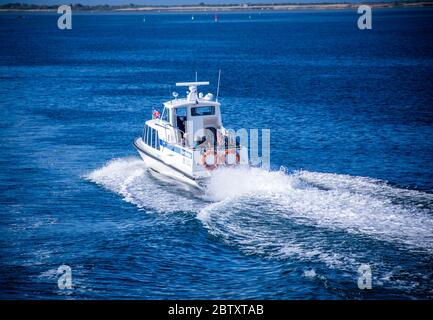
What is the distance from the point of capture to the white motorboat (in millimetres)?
28281

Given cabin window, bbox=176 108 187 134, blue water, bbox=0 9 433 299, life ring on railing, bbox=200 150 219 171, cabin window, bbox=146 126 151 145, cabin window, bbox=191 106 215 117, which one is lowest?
blue water, bbox=0 9 433 299

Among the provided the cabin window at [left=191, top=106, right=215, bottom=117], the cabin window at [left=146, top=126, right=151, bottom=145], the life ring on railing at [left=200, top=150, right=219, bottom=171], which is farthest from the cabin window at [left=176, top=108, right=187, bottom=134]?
the life ring on railing at [left=200, top=150, right=219, bottom=171]

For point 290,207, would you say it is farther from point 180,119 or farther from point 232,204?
point 180,119

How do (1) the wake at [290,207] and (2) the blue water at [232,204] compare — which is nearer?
(2) the blue water at [232,204]

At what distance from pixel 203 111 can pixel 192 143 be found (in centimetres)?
207

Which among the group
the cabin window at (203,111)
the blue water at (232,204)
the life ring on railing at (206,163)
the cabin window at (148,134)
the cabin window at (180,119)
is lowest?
the blue water at (232,204)

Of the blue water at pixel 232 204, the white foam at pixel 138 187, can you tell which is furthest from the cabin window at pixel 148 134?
the blue water at pixel 232 204

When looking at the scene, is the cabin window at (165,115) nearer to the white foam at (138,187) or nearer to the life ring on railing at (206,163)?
the white foam at (138,187)

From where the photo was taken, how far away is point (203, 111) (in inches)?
1220

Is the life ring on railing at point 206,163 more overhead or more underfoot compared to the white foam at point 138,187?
more overhead

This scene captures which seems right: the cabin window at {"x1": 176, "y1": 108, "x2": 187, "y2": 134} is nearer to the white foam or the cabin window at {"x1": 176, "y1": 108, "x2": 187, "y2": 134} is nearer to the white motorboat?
the white motorboat

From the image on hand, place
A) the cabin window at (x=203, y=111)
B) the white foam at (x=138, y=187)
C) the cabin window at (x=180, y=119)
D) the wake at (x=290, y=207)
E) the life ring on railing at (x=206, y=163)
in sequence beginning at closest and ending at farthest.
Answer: the wake at (x=290, y=207)
the white foam at (x=138, y=187)
the life ring on railing at (x=206, y=163)
the cabin window at (x=203, y=111)
the cabin window at (x=180, y=119)

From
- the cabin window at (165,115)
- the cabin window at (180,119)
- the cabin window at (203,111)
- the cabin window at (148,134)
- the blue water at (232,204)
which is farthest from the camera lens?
the cabin window at (148,134)

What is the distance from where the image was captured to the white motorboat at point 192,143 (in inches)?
1113
